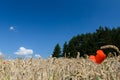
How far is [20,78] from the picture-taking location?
3379 mm

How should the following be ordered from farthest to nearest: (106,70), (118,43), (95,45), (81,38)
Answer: (81,38) → (95,45) → (118,43) → (106,70)

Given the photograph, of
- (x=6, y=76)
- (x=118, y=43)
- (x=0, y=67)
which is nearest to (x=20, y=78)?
(x=6, y=76)

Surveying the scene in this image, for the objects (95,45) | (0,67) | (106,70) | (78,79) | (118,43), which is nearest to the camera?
(78,79)

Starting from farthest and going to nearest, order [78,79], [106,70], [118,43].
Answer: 1. [118,43]
2. [106,70]
3. [78,79]

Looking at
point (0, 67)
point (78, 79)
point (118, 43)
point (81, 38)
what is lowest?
point (78, 79)

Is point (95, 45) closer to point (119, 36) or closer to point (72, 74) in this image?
point (119, 36)

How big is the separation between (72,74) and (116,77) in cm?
48

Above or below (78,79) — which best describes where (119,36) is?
above

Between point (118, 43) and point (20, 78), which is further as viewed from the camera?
point (118, 43)

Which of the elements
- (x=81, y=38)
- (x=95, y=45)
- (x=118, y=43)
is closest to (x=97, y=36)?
(x=95, y=45)

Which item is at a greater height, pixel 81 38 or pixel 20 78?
pixel 81 38

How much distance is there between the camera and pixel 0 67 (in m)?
4.08

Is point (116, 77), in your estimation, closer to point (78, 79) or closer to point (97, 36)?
point (78, 79)

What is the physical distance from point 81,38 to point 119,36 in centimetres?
2935
